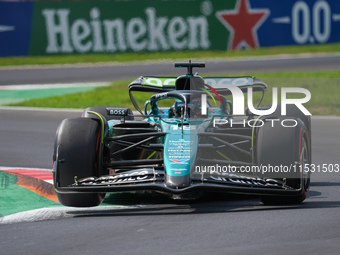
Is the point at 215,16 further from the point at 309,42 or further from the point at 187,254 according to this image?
the point at 187,254

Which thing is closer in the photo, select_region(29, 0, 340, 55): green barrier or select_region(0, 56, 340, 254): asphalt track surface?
select_region(0, 56, 340, 254): asphalt track surface

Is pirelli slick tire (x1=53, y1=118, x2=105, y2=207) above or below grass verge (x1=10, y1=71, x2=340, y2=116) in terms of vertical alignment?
above

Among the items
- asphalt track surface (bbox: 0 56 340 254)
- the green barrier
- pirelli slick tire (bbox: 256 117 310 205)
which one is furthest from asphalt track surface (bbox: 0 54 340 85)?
pirelli slick tire (bbox: 256 117 310 205)

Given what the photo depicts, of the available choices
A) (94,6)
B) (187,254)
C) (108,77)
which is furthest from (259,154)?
(94,6)

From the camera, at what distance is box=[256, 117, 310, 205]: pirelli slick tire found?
7.33 meters

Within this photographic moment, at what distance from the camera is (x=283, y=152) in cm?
736

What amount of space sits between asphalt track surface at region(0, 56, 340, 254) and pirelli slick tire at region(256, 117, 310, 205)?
4.8 inches

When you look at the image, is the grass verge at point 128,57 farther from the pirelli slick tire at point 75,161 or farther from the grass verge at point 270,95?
the pirelli slick tire at point 75,161

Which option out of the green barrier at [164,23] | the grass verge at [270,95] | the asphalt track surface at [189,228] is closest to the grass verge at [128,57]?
the green barrier at [164,23]

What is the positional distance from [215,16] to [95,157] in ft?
63.9

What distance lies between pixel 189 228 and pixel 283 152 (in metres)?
1.49

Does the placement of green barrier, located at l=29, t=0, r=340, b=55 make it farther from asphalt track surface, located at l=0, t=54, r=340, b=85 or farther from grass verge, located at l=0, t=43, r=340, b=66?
Answer: asphalt track surface, located at l=0, t=54, r=340, b=85

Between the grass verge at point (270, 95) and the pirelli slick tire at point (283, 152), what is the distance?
801cm

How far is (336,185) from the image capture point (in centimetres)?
872
